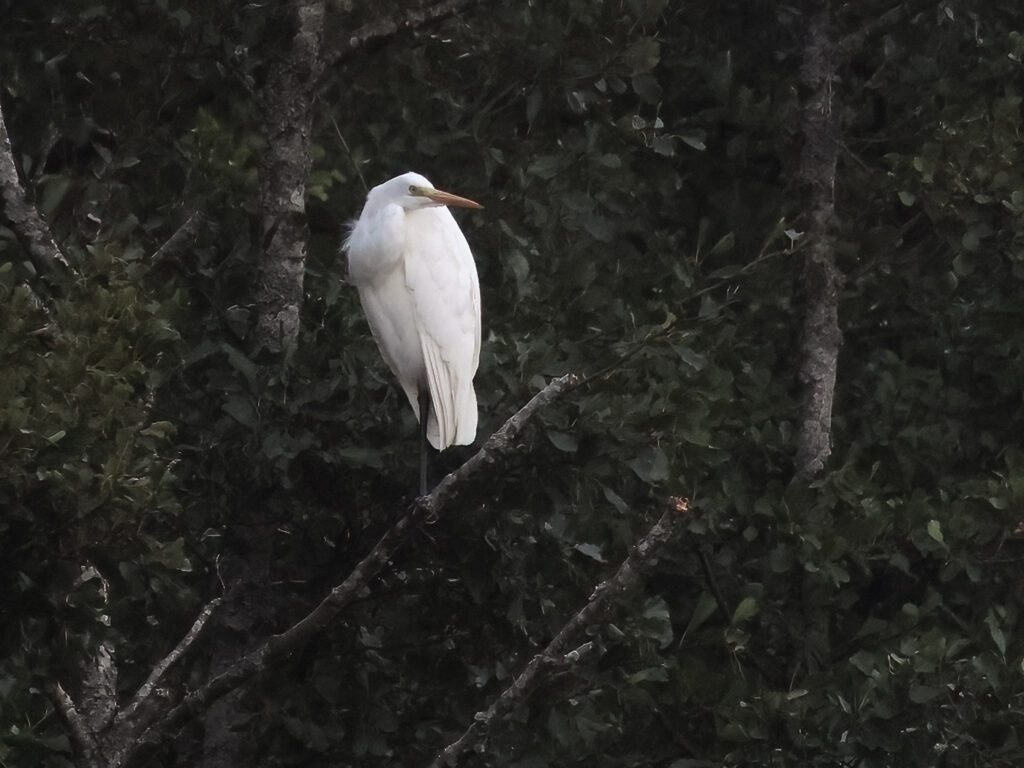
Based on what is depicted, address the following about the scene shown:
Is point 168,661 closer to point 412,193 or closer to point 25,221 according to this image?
point 25,221

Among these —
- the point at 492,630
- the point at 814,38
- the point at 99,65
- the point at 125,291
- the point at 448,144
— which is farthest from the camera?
the point at 814,38

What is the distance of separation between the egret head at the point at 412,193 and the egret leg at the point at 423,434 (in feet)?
1.78

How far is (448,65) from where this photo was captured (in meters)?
5.70

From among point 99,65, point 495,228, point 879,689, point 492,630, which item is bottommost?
point 879,689

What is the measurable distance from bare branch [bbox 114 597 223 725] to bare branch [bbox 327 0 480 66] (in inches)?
69.3

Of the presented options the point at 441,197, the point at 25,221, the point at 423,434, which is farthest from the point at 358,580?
the point at 441,197

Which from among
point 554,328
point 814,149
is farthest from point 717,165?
point 554,328

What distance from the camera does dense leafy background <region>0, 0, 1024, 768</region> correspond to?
414cm

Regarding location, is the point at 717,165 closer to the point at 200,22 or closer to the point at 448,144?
the point at 448,144

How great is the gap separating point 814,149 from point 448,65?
4.10ft

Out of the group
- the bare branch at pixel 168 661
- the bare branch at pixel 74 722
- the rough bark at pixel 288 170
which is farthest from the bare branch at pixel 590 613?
the rough bark at pixel 288 170

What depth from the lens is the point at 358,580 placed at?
3.62m

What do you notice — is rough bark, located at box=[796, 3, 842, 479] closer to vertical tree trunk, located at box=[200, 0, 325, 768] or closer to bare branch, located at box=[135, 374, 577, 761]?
vertical tree trunk, located at box=[200, 0, 325, 768]

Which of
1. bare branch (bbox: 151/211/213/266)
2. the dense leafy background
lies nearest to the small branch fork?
the dense leafy background
